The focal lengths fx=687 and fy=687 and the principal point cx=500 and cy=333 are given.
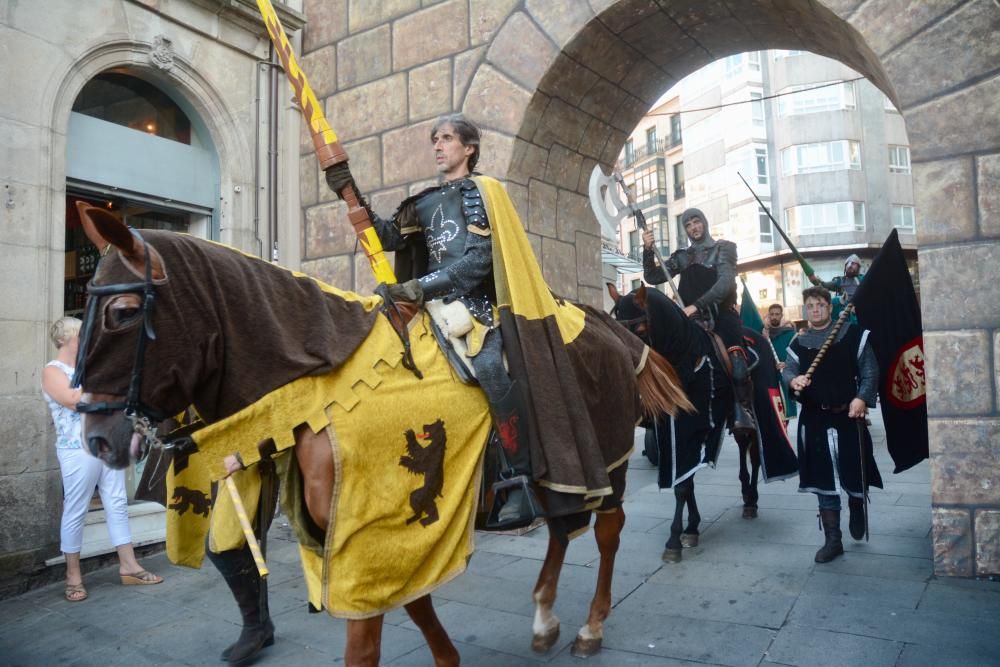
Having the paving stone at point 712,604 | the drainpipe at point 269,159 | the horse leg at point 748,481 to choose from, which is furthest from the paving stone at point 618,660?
the drainpipe at point 269,159

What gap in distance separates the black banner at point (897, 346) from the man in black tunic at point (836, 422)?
89mm

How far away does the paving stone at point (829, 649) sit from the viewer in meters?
2.97

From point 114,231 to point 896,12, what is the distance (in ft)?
14.2

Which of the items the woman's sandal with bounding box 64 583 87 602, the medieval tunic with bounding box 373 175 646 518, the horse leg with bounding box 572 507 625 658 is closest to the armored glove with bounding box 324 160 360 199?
the medieval tunic with bounding box 373 175 646 518

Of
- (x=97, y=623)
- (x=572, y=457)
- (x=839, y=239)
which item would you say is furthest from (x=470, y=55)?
(x=839, y=239)

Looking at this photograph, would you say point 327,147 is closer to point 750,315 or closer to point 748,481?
point 748,481

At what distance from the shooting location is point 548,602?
11.1 feet

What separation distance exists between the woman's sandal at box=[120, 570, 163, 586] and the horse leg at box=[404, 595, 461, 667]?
2.77 metres

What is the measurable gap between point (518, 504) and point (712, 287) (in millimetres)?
3373

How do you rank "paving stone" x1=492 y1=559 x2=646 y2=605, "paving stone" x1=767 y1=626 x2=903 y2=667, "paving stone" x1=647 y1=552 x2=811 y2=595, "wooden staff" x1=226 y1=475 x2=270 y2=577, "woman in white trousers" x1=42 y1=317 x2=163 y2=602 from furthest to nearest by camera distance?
1. "woman in white trousers" x1=42 y1=317 x2=163 y2=602
2. "paving stone" x1=492 y1=559 x2=646 y2=605
3. "paving stone" x1=647 y1=552 x2=811 y2=595
4. "paving stone" x1=767 y1=626 x2=903 y2=667
5. "wooden staff" x1=226 y1=475 x2=270 y2=577

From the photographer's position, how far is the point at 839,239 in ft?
89.8

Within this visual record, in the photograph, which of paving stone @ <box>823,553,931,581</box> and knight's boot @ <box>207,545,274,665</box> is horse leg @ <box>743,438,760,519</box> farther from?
knight's boot @ <box>207,545,274,665</box>

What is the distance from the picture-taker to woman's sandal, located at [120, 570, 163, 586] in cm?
454

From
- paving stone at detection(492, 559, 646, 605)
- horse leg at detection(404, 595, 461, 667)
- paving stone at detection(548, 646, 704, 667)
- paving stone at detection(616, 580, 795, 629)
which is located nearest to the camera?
horse leg at detection(404, 595, 461, 667)
